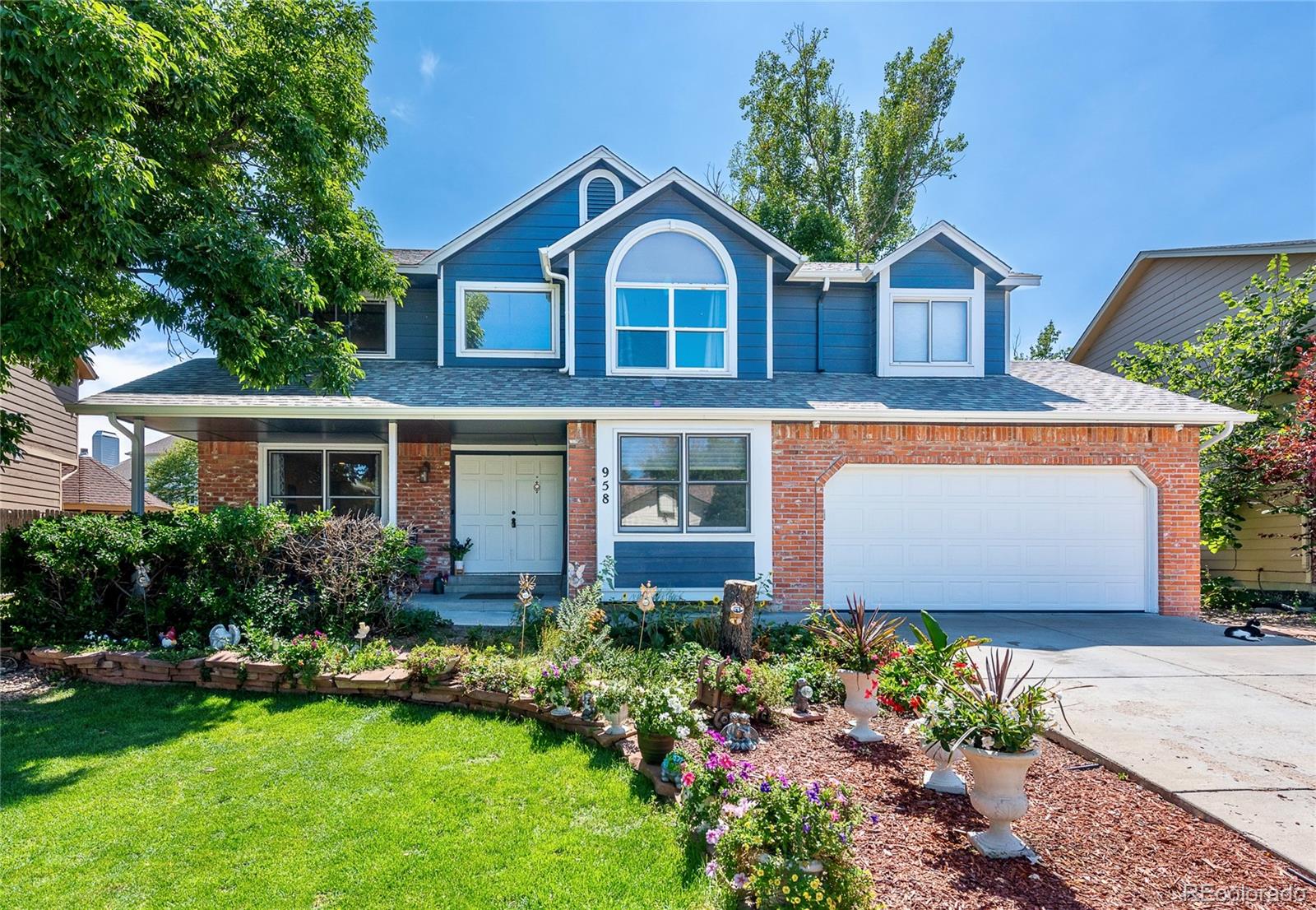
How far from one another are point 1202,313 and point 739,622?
45.5 ft

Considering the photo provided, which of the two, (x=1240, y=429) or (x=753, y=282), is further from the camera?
(x=1240, y=429)

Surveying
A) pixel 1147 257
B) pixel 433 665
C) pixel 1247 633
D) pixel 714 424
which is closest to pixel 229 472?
pixel 433 665

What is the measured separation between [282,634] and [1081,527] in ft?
34.7

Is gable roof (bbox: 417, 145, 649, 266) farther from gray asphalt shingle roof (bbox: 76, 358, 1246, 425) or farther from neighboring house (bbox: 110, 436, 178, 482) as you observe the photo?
neighboring house (bbox: 110, 436, 178, 482)

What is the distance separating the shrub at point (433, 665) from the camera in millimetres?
5121

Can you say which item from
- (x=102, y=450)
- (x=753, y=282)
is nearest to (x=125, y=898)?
(x=753, y=282)

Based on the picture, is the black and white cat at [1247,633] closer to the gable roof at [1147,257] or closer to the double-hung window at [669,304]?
the double-hung window at [669,304]

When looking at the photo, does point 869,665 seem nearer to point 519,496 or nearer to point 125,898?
point 125,898

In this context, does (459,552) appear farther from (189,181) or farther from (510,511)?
(189,181)

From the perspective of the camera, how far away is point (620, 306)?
32.1 ft

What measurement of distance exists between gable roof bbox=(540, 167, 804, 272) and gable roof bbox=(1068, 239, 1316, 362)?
9.77 meters

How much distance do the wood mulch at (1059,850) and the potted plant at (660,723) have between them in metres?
0.51

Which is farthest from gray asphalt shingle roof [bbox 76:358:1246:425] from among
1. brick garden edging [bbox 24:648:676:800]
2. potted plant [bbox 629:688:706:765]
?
potted plant [bbox 629:688:706:765]

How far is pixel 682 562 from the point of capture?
853cm
